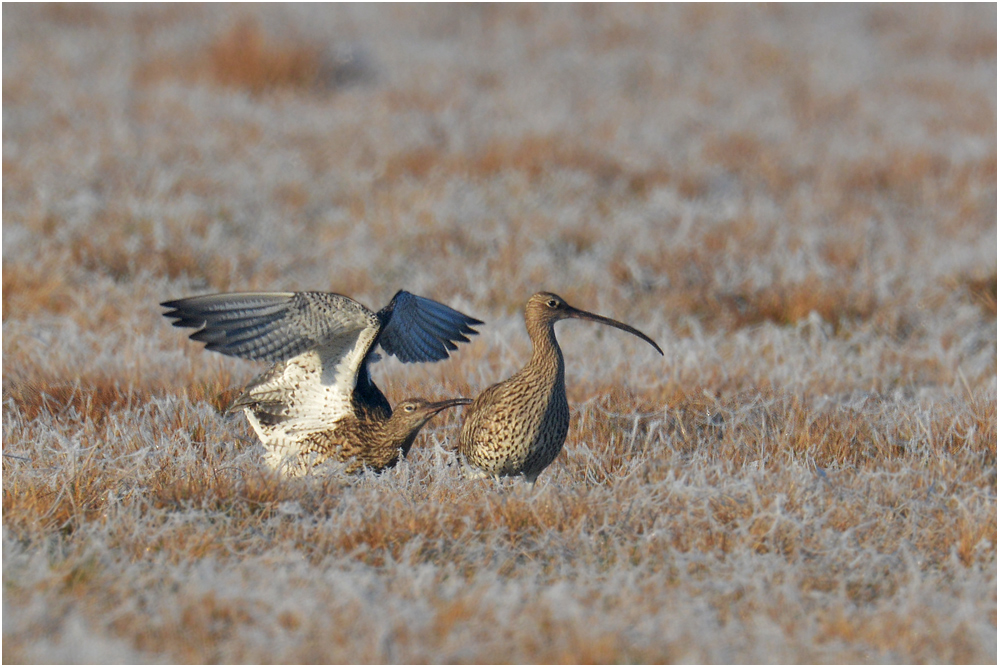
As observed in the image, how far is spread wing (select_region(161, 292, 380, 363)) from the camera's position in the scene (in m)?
3.98

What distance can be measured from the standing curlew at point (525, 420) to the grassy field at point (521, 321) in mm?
116

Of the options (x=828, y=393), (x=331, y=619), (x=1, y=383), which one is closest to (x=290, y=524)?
(x=331, y=619)

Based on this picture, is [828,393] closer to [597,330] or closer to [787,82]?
[597,330]

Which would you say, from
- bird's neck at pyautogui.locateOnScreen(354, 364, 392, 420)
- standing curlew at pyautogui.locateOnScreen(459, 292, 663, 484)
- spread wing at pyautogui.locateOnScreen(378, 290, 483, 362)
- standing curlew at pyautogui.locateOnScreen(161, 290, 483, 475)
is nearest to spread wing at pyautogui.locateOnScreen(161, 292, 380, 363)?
standing curlew at pyautogui.locateOnScreen(161, 290, 483, 475)

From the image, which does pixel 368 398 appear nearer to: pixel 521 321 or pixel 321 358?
pixel 321 358

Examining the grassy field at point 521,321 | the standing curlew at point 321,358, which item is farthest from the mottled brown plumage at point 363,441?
the grassy field at point 521,321

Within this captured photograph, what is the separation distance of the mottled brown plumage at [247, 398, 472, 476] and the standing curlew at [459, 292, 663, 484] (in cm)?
14

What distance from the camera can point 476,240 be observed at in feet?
24.9

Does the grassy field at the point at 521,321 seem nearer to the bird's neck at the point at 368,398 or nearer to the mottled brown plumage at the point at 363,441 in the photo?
the mottled brown plumage at the point at 363,441

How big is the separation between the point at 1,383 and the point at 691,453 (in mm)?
2888

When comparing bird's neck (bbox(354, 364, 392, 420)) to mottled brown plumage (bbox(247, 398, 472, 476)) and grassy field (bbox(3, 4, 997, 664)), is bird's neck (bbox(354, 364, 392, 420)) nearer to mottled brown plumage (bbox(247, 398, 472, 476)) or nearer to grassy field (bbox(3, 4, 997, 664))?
mottled brown plumage (bbox(247, 398, 472, 476))

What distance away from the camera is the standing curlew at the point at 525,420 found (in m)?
3.96

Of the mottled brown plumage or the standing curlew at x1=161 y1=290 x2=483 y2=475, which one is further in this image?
the mottled brown plumage

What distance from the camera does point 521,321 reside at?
6266 mm
